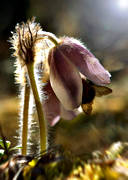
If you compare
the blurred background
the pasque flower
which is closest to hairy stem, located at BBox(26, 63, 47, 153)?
the pasque flower

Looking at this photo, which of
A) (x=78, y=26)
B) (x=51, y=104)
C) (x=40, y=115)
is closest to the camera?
(x=40, y=115)

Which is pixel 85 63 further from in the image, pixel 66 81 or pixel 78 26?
pixel 78 26

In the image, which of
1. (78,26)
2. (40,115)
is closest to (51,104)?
A: (40,115)

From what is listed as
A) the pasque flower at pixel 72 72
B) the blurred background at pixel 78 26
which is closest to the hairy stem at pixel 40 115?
the pasque flower at pixel 72 72

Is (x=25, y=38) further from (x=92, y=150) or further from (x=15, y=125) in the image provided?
(x=15, y=125)

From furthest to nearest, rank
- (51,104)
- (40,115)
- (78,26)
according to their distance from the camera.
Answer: (78,26), (51,104), (40,115)

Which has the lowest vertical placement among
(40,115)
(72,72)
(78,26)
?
(40,115)

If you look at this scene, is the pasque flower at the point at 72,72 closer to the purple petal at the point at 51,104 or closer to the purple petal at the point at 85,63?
the purple petal at the point at 85,63

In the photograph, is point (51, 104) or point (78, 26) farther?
point (78, 26)
